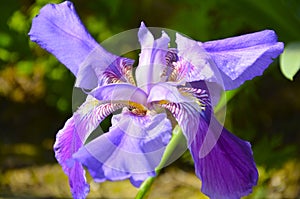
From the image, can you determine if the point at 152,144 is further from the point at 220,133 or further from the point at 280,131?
the point at 280,131

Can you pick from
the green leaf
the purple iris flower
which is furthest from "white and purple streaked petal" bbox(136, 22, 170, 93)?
the green leaf

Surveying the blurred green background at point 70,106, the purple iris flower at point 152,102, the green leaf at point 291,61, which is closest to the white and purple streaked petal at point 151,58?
the purple iris flower at point 152,102

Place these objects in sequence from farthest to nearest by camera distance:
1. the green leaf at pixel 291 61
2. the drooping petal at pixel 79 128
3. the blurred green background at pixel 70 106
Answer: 1. the blurred green background at pixel 70 106
2. the green leaf at pixel 291 61
3. the drooping petal at pixel 79 128

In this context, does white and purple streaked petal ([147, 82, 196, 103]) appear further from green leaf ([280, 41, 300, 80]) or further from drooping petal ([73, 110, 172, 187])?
green leaf ([280, 41, 300, 80])

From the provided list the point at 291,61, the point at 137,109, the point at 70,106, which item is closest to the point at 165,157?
the point at 137,109

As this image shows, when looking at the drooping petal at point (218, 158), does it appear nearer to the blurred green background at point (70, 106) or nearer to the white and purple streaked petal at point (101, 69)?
the white and purple streaked petal at point (101, 69)
